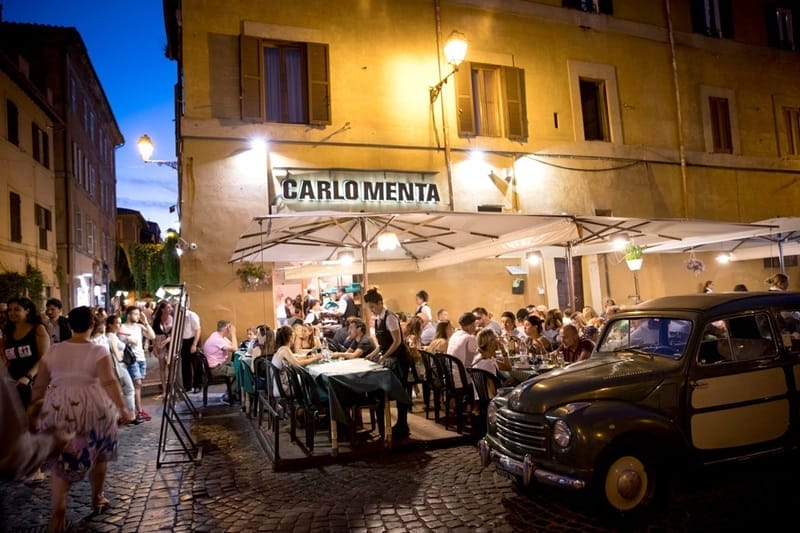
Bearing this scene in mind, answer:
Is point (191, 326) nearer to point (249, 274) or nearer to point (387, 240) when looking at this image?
point (249, 274)

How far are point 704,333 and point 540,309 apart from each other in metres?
8.00

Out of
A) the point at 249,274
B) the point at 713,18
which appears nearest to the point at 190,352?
the point at 249,274

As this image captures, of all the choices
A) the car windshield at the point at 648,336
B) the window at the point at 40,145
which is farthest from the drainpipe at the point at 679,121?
the window at the point at 40,145

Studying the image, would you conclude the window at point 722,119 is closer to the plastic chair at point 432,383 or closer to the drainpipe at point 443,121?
the drainpipe at point 443,121

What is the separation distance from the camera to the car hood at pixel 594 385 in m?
4.41

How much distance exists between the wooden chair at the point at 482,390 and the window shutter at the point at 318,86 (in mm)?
7657

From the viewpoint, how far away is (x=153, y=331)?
10.6m

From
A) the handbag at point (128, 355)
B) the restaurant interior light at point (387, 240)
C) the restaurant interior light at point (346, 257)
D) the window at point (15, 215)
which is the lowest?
the handbag at point (128, 355)

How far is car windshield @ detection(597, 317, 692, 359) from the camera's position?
15.5 ft

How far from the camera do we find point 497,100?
46.5 feet

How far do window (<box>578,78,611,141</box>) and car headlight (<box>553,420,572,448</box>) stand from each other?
1256 centimetres

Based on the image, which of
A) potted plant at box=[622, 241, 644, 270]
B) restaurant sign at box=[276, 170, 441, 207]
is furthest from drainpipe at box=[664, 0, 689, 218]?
restaurant sign at box=[276, 170, 441, 207]

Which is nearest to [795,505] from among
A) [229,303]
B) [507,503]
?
[507,503]

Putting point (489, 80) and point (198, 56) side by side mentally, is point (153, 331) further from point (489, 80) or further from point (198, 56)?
point (489, 80)
